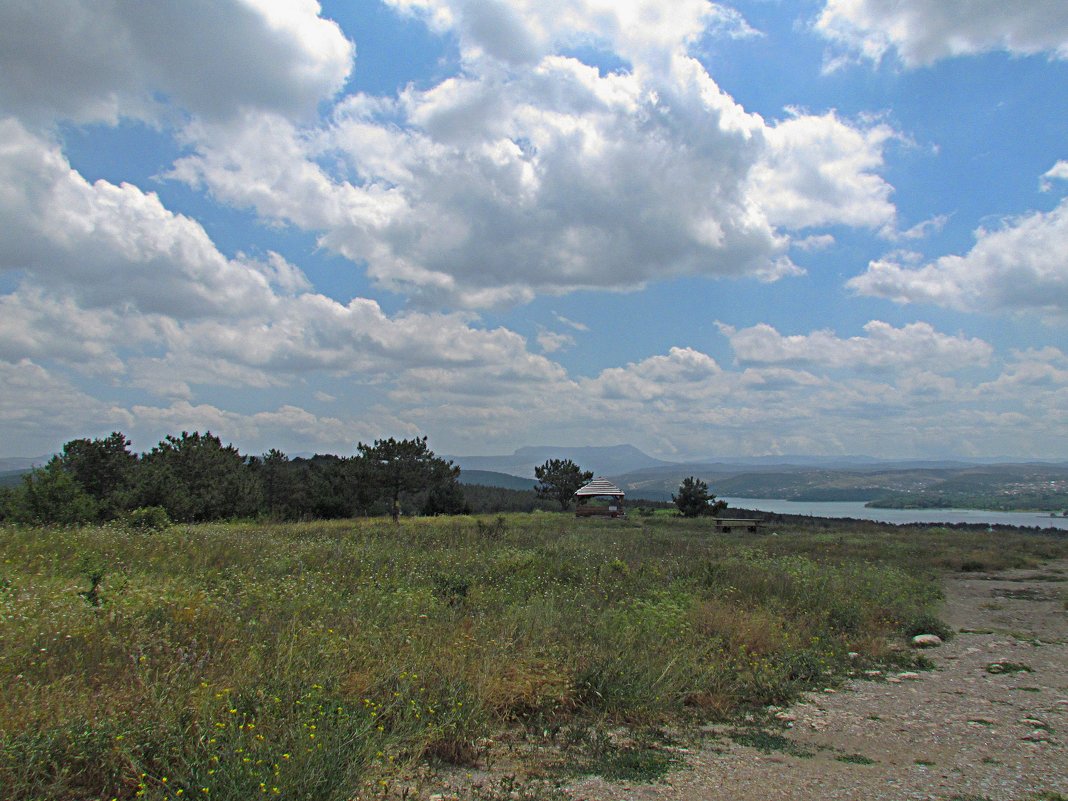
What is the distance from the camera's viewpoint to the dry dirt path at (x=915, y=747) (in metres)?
4.35

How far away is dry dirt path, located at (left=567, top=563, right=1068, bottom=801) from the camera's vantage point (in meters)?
4.35

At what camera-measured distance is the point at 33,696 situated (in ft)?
13.8

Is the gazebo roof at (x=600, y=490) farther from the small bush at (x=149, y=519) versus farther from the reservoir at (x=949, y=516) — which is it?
the small bush at (x=149, y=519)

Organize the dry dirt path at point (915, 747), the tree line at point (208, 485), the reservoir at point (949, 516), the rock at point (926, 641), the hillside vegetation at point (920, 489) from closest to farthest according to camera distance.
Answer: the dry dirt path at point (915, 747) → the rock at point (926, 641) → the tree line at point (208, 485) → the reservoir at point (949, 516) → the hillside vegetation at point (920, 489)

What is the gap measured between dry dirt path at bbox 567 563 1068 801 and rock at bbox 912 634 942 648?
15.9 inches

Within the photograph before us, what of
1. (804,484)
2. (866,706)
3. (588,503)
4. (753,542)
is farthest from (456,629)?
(804,484)

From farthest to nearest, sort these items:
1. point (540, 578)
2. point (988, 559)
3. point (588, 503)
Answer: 1. point (588, 503)
2. point (988, 559)
3. point (540, 578)

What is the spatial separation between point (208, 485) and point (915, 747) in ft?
125

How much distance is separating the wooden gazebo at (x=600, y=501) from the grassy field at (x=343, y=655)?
28.4 meters

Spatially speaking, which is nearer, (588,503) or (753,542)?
(753,542)

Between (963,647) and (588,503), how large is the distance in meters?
33.6

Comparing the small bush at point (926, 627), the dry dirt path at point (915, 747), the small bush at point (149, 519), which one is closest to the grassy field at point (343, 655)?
the small bush at point (926, 627)

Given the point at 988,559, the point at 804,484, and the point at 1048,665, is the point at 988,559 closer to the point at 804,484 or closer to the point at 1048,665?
the point at 1048,665

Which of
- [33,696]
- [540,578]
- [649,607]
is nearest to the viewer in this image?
[33,696]
